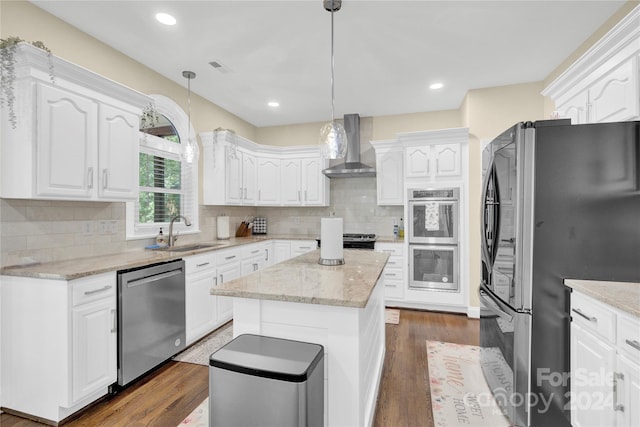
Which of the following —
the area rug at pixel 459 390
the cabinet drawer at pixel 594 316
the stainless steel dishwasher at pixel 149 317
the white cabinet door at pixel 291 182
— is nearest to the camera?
the cabinet drawer at pixel 594 316

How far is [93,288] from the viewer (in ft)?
6.64

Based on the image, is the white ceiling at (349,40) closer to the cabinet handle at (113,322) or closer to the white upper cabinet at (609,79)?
the white upper cabinet at (609,79)

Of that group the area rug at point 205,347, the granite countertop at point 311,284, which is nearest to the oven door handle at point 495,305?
the granite countertop at point 311,284

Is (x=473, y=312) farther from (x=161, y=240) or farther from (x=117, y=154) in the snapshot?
(x=117, y=154)

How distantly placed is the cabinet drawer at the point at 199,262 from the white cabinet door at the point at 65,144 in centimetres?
100

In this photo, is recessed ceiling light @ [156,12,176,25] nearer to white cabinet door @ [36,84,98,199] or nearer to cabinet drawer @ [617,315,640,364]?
white cabinet door @ [36,84,98,199]

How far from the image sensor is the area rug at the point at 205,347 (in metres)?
2.76

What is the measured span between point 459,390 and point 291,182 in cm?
371

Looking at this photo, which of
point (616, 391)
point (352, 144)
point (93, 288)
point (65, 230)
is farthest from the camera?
point (352, 144)

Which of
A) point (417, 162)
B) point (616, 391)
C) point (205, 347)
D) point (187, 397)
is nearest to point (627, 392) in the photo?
point (616, 391)

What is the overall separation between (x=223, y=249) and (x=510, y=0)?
349 centimetres

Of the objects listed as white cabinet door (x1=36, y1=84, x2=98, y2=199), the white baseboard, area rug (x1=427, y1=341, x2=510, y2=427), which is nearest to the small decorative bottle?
white cabinet door (x1=36, y1=84, x2=98, y2=199)

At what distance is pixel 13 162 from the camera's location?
2.00m

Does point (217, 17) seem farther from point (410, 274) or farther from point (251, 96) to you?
point (410, 274)
